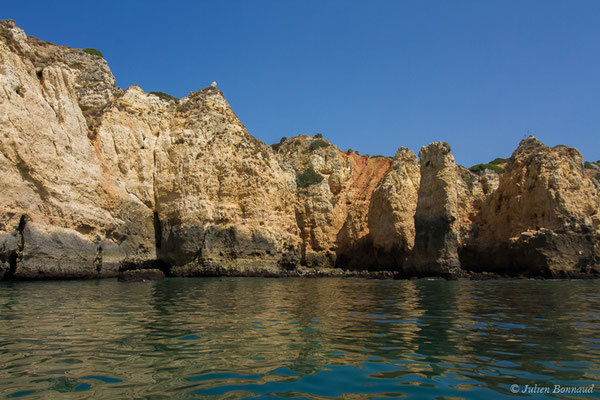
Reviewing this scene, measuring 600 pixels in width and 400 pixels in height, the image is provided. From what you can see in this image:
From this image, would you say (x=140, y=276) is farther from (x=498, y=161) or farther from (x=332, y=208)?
(x=498, y=161)

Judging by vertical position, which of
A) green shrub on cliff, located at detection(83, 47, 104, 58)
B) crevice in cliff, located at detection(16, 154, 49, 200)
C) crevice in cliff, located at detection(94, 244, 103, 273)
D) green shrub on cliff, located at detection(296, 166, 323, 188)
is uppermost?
green shrub on cliff, located at detection(83, 47, 104, 58)

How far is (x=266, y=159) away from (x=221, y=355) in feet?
97.7

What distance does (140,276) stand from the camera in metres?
22.2

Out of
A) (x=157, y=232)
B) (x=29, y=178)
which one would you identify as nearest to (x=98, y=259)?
(x=29, y=178)

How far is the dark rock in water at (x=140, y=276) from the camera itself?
2153 centimetres

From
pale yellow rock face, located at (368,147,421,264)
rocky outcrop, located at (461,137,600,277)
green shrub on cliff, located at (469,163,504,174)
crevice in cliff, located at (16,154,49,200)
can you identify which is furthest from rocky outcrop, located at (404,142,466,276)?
crevice in cliff, located at (16,154,49,200)

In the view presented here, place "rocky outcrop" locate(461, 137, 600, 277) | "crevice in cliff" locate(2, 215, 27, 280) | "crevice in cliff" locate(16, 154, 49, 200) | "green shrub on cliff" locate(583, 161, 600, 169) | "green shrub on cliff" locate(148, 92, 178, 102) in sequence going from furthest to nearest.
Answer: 1. "green shrub on cliff" locate(583, 161, 600, 169)
2. "green shrub on cliff" locate(148, 92, 178, 102)
3. "rocky outcrop" locate(461, 137, 600, 277)
4. "crevice in cliff" locate(16, 154, 49, 200)
5. "crevice in cliff" locate(2, 215, 27, 280)

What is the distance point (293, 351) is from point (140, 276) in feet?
58.1

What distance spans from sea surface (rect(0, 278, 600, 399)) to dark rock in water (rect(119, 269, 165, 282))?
986cm

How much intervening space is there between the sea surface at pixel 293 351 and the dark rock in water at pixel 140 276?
9862 mm

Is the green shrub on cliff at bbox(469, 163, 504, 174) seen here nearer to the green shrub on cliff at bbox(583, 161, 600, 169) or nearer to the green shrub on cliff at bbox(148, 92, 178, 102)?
the green shrub on cliff at bbox(583, 161, 600, 169)

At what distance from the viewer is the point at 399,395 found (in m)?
4.50

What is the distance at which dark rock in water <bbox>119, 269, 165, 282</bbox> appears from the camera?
2153 centimetres

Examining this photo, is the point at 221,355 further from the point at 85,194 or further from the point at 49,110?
the point at 49,110
